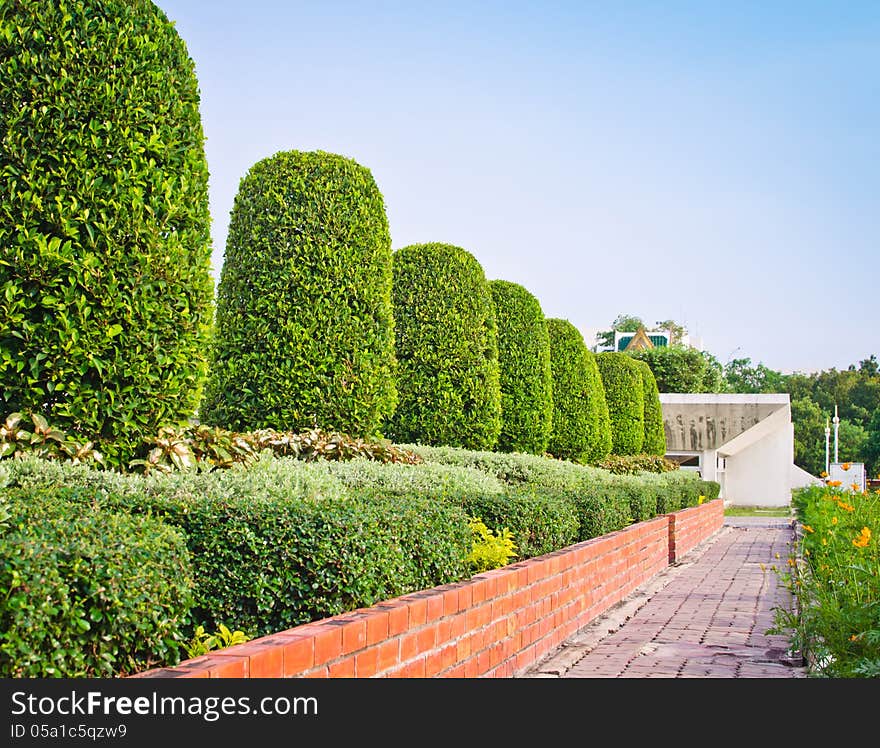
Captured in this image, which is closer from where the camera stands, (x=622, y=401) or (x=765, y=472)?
(x=622, y=401)

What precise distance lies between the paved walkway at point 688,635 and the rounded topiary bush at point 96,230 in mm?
3186

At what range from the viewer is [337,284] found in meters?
8.78

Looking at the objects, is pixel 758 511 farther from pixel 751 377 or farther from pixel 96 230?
pixel 751 377

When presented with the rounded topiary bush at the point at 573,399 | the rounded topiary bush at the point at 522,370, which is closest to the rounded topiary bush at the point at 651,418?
the rounded topiary bush at the point at 573,399

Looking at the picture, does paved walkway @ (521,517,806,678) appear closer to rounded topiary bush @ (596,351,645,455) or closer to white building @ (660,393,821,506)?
rounded topiary bush @ (596,351,645,455)

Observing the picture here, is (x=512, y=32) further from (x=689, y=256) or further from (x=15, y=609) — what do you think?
(x=689, y=256)

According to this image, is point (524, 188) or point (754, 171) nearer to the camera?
point (754, 171)

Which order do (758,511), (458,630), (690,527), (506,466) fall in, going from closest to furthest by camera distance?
(458,630) → (506,466) → (690,527) → (758,511)

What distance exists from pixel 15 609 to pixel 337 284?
20.1 ft

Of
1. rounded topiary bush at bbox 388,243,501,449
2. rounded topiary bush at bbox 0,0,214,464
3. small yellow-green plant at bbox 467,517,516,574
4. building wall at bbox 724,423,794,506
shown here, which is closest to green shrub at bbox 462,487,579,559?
small yellow-green plant at bbox 467,517,516,574

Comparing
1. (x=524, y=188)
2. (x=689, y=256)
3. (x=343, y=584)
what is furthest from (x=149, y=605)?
(x=689, y=256)

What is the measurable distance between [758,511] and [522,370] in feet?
72.3

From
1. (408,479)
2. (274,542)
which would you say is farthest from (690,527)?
(274,542)

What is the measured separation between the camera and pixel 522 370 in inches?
607
